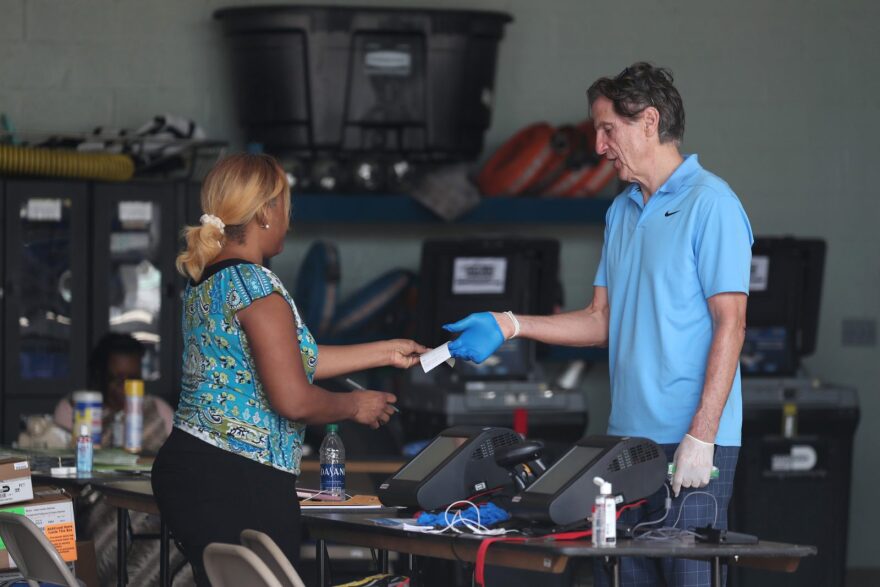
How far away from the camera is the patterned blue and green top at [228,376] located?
8.91 ft

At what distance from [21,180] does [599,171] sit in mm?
2434

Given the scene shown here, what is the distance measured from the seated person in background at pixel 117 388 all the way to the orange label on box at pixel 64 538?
122 centimetres

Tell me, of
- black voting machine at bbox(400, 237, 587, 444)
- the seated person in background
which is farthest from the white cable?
black voting machine at bbox(400, 237, 587, 444)

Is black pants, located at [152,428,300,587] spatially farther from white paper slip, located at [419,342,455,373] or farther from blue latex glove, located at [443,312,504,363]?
blue latex glove, located at [443,312,504,363]

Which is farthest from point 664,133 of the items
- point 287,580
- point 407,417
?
point 407,417

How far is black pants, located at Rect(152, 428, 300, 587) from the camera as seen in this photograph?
2.69 metres

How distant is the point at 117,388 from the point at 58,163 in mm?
1046

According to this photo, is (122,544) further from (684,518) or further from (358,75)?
(358,75)

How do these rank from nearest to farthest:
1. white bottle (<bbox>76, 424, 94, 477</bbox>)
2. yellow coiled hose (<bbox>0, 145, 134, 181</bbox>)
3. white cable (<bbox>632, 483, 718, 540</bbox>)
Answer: white cable (<bbox>632, 483, 718, 540</bbox>)
white bottle (<bbox>76, 424, 94, 477</bbox>)
yellow coiled hose (<bbox>0, 145, 134, 181</bbox>)

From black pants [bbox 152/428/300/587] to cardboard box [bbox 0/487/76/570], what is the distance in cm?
91

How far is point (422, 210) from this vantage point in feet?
20.0

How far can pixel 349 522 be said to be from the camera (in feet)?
9.62

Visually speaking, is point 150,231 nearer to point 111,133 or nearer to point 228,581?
point 111,133

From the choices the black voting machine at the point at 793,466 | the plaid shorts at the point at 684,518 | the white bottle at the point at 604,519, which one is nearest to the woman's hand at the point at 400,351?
the plaid shorts at the point at 684,518
